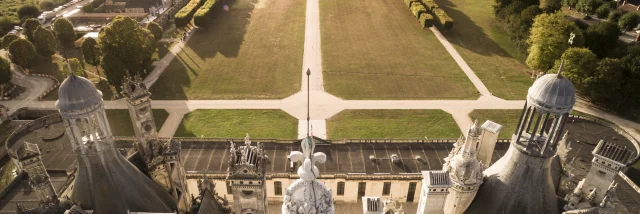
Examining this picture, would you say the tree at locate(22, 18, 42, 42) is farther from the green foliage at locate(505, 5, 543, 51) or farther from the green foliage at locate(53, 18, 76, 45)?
the green foliage at locate(505, 5, 543, 51)

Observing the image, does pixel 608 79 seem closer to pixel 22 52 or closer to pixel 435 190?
pixel 435 190

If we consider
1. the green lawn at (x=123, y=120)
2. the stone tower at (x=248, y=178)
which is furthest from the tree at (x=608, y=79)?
the green lawn at (x=123, y=120)

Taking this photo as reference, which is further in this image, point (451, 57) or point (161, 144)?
point (451, 57)

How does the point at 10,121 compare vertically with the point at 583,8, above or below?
below

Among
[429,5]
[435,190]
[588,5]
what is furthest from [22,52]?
[588,5]

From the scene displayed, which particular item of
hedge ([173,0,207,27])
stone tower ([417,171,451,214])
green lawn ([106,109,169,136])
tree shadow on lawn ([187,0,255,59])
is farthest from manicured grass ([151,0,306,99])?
stone tower ([417,171,451,214])

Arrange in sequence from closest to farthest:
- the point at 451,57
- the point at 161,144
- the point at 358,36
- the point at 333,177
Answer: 1. the point at 161,144
2. the point at 333,177
3. the point at 451,57
4. the point at 358,36

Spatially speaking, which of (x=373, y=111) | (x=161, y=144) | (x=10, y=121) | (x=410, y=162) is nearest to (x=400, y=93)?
(x=373, y=111)

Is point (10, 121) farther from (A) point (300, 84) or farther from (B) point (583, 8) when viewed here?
(B) point (583, 8)
